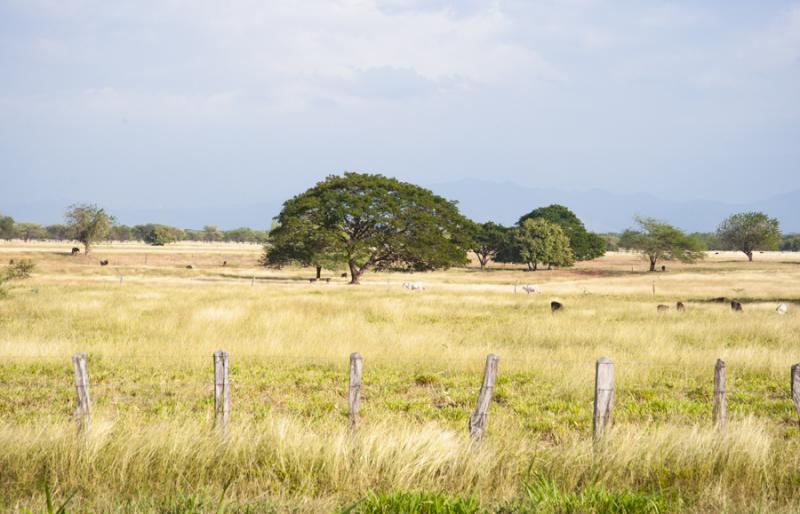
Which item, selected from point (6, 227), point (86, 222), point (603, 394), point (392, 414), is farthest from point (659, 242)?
point (6, 227)

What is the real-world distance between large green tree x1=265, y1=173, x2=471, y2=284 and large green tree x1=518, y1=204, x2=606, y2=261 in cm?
4251

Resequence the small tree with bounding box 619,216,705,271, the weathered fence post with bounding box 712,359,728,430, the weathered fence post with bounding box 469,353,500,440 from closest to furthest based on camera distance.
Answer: the weathered fence post with bounding box 469,353,500,440
the weathered fence post with bounding box 712,359,728,430
the small tree with bounding box 619,216,705,271

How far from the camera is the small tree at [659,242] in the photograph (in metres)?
85.6

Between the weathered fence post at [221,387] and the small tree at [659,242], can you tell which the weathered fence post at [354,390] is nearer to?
the weathered fence post at [221,387]

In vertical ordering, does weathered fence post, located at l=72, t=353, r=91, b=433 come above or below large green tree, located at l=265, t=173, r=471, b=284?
below

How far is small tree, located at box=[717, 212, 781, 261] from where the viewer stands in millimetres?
103875

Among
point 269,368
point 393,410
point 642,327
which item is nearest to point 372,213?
point 642,327

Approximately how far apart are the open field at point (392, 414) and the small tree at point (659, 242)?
203 feet

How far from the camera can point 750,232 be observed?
105562 millimetres

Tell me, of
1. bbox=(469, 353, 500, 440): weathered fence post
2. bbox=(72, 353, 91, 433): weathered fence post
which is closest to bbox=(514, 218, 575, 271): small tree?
bbox=(469, 353, 500, 440): weathered fence post

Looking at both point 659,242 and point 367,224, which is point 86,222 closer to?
point 367,224

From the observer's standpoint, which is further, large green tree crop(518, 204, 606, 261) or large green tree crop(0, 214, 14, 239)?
large green tree crop(0, 214, 14, 239)

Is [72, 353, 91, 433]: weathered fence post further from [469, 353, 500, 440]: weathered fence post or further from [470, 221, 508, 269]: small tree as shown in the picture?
[470, 221, 508, 269]: small tree

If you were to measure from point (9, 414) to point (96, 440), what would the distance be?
402cm
